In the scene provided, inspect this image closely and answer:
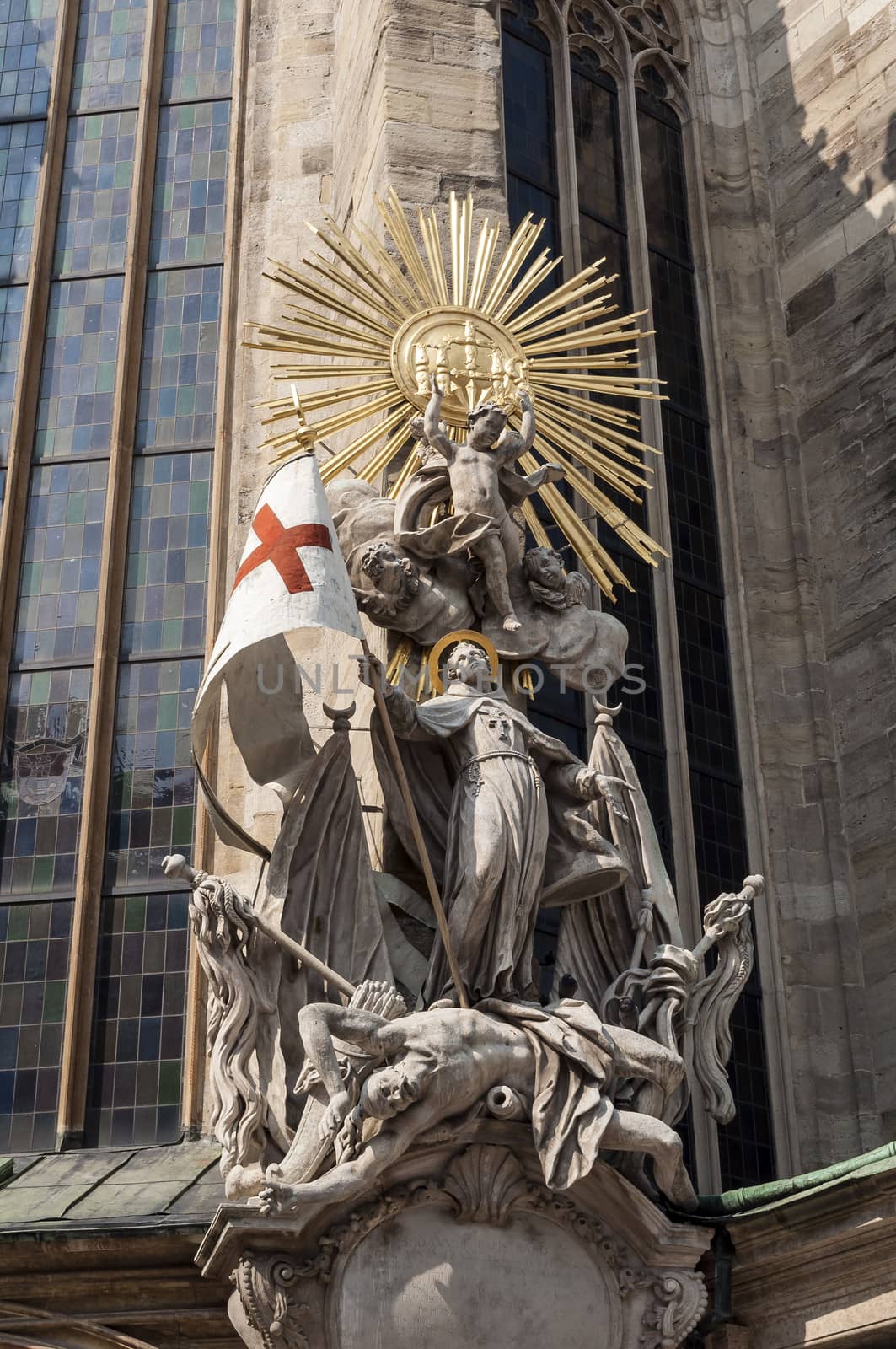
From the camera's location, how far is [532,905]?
28.2ft

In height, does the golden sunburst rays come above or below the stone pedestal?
above

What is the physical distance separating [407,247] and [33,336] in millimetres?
3096

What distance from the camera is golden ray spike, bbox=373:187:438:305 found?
35.2 ft

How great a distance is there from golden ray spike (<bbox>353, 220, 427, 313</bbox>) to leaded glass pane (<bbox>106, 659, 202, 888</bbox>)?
2.35 meters

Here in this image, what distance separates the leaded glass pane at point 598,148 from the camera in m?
14.3

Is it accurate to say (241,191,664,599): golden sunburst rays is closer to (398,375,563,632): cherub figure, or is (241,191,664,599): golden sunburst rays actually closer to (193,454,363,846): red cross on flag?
(398,375,563,632): cherub figure

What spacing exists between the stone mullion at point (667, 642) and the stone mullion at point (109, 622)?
310 cm

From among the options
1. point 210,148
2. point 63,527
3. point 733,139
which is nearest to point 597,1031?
point 63,527

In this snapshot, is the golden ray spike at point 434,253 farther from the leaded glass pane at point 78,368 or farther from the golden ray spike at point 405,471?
the leaded glass pane at point 78,368

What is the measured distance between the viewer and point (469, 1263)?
7.75 metres

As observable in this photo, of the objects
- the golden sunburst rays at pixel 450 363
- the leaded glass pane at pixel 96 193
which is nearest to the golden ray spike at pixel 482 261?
the golden sunburst rays at pixel 450 363

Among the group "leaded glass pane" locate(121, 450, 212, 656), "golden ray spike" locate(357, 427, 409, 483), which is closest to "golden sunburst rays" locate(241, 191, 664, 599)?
"golden ray spike" locate(357, 427, 409, 483)

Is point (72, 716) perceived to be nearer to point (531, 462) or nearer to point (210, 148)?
point (531, 462)

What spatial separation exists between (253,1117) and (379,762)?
1.60m
